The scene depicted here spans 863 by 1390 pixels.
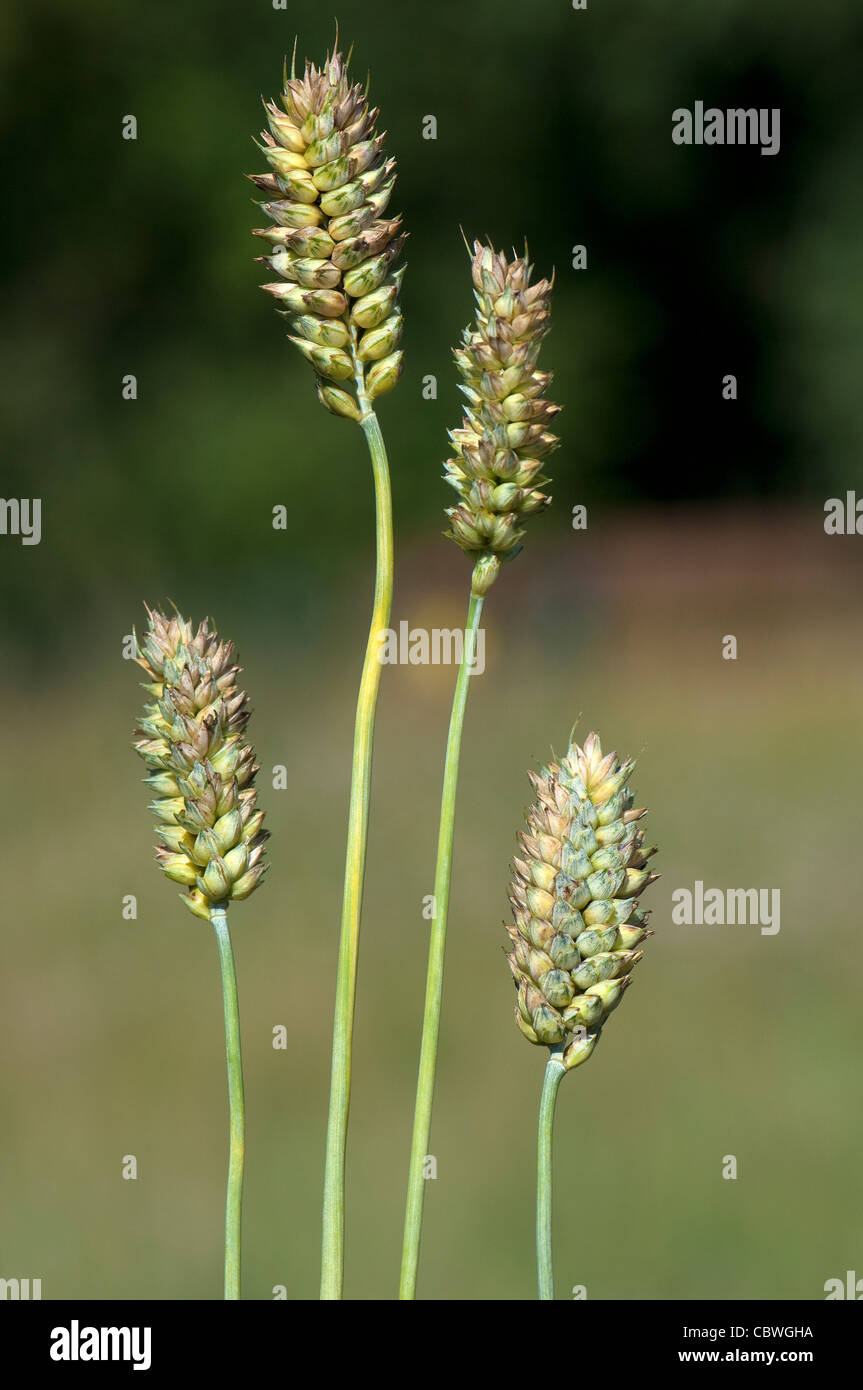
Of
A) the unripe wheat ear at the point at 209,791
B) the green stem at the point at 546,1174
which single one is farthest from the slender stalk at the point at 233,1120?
the green stem at the point at 546,1174

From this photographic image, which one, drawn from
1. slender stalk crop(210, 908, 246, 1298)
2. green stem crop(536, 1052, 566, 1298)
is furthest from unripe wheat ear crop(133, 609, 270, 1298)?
green stem crop(536, 1052, 566, 1298)

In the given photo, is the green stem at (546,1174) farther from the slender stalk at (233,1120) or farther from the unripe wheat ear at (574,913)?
the slender stalk at (233,1120)

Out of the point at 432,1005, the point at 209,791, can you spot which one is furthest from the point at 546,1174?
the point at 209,791

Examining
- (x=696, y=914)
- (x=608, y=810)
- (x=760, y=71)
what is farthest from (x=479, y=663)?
(x=760, y=71)

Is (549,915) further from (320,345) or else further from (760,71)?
(760,71)

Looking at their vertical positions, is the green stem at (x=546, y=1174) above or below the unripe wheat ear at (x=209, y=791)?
below

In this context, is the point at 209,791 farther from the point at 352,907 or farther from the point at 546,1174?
the point at 546,1174

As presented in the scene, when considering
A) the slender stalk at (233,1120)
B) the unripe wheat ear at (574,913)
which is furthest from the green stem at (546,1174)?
the slender stalk at (233,1120)
